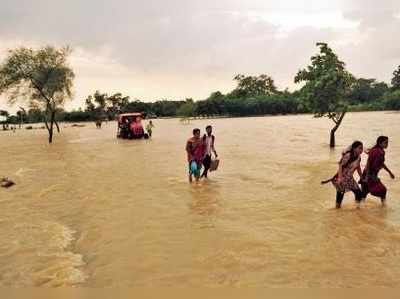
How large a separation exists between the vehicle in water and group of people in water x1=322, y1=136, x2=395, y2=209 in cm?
2879

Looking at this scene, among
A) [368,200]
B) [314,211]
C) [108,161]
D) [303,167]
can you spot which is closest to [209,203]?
[314,211]

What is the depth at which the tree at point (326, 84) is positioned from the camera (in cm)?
2531

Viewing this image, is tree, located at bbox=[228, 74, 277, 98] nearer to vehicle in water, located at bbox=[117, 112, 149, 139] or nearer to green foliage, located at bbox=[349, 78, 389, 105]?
green foliage, located at bbox=[349, 78, 389, 105]

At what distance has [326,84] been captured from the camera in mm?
25500

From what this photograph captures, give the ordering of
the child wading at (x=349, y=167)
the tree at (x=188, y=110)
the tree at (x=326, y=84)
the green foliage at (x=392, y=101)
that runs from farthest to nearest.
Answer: the tree at (x=188, y=110), the green foliage at (x=392, y=101), the tree at (x=326, y=84), the child wading at (x=349, y=167)

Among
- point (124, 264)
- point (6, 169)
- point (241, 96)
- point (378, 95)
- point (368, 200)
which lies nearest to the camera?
point (124, 264)

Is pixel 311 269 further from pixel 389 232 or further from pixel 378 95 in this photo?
pixel 378 95

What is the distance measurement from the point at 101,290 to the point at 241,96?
132 meters

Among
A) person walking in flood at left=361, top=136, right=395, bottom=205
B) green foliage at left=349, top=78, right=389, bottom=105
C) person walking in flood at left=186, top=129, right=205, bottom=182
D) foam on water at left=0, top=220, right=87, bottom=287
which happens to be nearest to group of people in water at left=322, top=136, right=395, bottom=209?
person walking in flood at left=361, top=136, right=395, bottom=205

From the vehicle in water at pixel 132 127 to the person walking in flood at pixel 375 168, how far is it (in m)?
28.9

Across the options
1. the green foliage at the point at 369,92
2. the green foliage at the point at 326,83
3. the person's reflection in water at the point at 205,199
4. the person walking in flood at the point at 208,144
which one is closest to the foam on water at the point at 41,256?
the person's reflection in water at the point at 205,199

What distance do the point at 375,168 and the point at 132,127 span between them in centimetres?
2924

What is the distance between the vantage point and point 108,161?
22.9 meters

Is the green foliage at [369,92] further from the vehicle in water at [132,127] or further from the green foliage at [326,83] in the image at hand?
the green foliage at [326,83]
